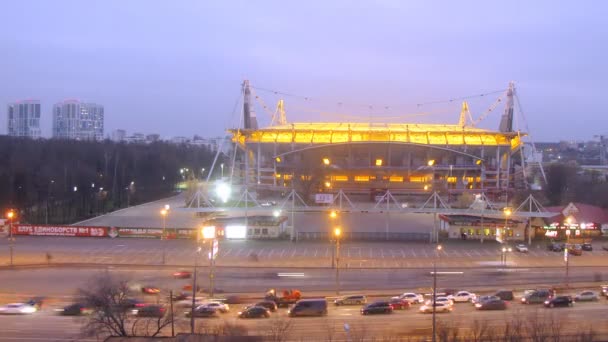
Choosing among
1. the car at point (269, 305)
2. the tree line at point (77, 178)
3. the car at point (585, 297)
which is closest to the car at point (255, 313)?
the car at point (269, 305)

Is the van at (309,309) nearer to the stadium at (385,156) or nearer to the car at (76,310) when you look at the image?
the car at (76,310)

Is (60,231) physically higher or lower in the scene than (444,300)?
higher

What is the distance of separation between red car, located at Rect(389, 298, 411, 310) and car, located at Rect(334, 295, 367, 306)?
480 mm

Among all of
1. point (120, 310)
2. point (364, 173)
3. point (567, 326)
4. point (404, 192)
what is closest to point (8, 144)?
point (364, 173)

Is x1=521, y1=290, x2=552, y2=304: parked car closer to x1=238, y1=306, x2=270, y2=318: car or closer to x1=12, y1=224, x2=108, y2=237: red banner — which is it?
x1=238, y1=306, x2=270, y2=318: car

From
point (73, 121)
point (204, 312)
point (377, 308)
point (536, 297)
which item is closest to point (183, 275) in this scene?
point (204, 312)

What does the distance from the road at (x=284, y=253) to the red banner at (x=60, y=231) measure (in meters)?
0.28

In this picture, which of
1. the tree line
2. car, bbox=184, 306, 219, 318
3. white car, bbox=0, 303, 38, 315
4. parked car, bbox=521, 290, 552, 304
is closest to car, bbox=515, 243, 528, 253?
parked car, bbox=521, 290, 552, 304

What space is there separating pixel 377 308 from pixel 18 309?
5031 millimetres

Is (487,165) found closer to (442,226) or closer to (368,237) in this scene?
(442,226)

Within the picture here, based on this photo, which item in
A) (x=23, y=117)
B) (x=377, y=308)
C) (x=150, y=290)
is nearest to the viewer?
(x=377, y=308)

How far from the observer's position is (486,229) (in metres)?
15.9

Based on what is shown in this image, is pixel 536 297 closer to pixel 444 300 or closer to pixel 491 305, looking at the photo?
pixel 491 305

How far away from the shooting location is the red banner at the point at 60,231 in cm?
1603
